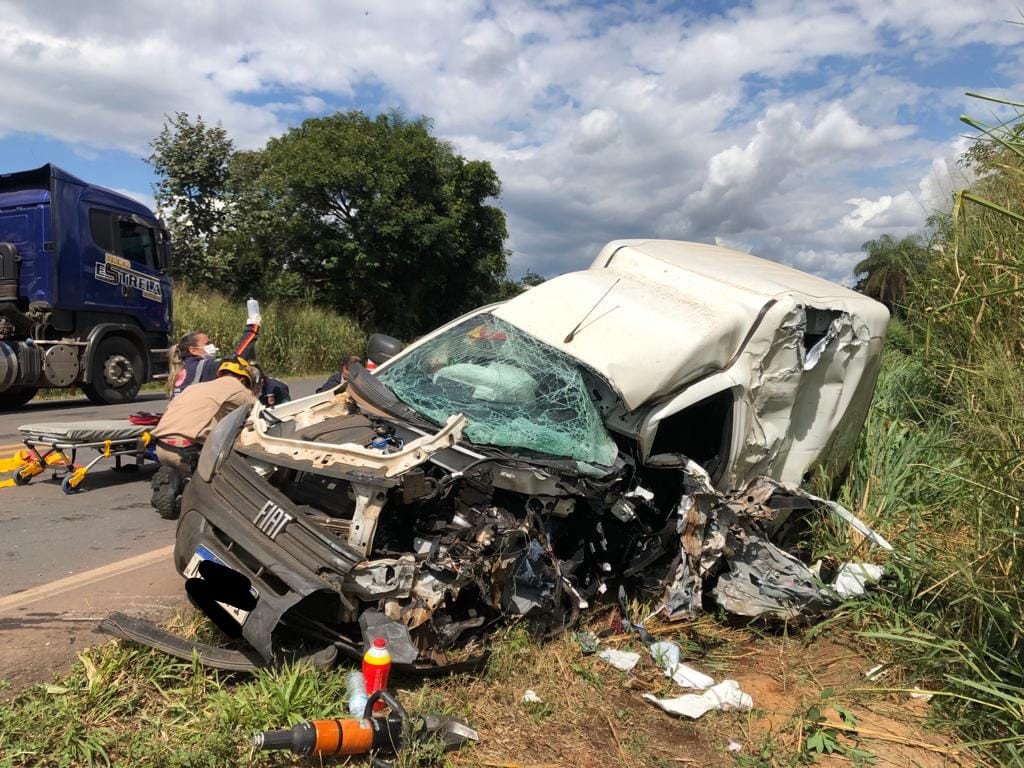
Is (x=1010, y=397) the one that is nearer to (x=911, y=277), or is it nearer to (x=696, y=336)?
(x=696, y=336)

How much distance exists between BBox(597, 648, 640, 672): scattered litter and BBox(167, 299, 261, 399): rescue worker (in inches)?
168

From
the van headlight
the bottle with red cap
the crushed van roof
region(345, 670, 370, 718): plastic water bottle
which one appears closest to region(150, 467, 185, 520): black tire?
the van headlight

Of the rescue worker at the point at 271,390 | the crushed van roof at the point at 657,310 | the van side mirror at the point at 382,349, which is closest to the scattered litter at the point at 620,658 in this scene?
the crushed van roof at the point at 657,310

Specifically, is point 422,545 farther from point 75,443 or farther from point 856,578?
point 75,443

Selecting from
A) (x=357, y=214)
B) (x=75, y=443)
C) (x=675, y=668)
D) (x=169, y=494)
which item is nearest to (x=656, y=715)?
(x=675, y=668)

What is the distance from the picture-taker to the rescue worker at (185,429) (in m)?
5.11

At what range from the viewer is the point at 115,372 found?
36.2 ft

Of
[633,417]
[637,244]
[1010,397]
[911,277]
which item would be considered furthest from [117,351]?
[1010,397]

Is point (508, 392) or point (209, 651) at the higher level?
point (508, 392)

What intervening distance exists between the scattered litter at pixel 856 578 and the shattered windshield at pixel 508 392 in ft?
5.51

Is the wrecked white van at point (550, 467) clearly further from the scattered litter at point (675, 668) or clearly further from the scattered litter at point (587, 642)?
the scattered litter at point (675, 668)

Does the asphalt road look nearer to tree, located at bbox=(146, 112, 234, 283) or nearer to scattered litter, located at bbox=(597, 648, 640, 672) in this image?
scattered litter, located at bbox=(597, 648, 640, 672)

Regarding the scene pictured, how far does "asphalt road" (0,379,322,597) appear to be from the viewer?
422 centimetres

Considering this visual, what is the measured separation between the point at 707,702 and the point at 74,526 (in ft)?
14.4
